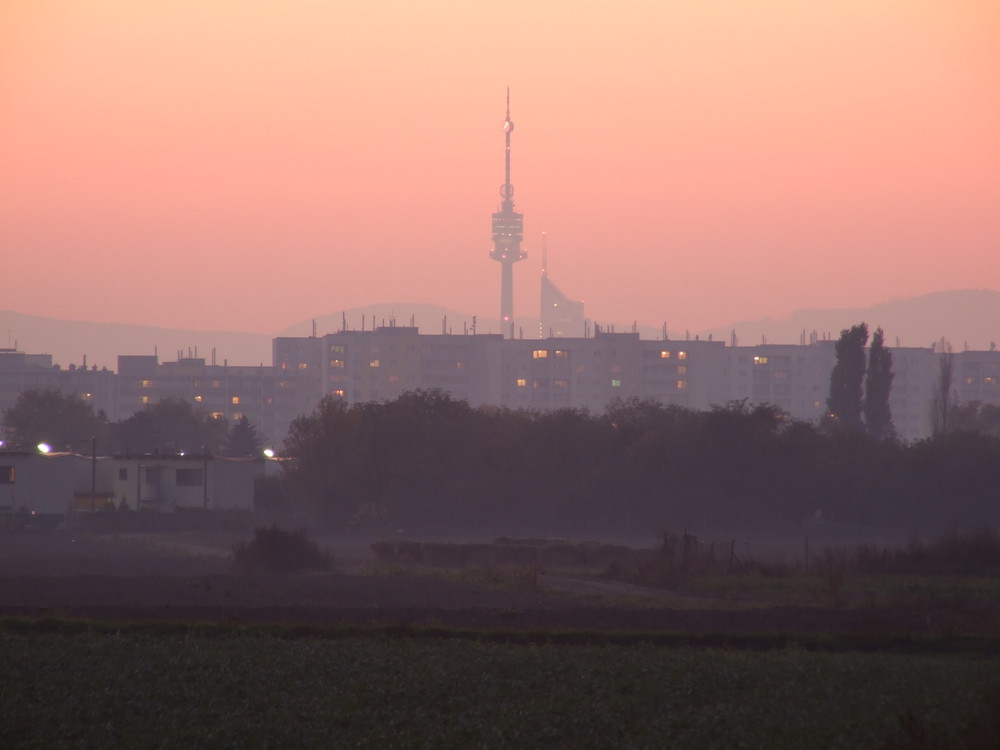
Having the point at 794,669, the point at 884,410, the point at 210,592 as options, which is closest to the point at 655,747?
the point at 794,669

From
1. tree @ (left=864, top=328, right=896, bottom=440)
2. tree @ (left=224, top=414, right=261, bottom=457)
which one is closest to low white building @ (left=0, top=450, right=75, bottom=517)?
tree @ (left=224, top=414, right=261, bottom=457)

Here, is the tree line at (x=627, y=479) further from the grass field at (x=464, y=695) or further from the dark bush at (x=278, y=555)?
the grass field at (x=464, y=695)

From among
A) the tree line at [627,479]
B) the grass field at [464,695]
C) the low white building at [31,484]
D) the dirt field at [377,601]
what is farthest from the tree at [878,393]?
the grass field at [464,695]

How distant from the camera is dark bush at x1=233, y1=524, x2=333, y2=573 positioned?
4303cm

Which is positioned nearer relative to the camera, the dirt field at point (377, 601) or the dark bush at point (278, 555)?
the dirt field at point (377, 601)

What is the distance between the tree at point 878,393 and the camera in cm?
10425

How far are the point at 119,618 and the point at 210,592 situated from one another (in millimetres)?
7068

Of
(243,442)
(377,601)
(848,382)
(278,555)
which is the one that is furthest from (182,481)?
(848,382)

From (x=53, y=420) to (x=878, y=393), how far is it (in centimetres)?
8314

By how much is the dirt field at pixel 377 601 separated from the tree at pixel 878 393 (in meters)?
67.7

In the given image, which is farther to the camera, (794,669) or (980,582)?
(980,582)

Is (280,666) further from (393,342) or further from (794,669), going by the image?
(393,342)

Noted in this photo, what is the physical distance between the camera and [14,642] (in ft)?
73.9

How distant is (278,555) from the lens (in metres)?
43.3
